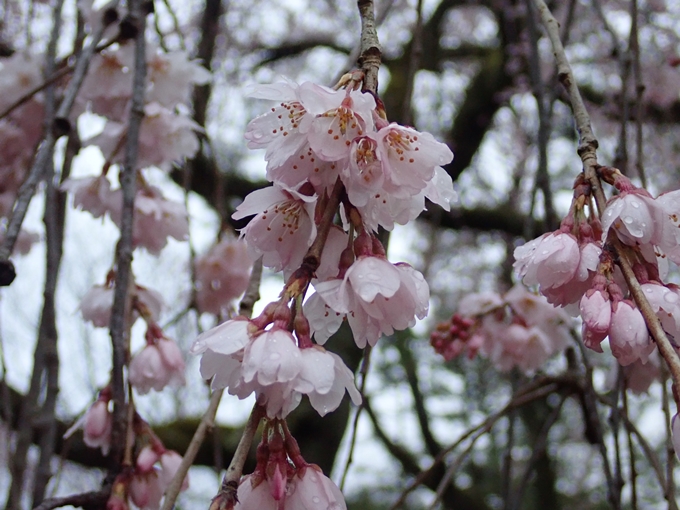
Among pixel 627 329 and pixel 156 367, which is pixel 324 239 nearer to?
pixel 627 329

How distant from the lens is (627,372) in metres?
1.12

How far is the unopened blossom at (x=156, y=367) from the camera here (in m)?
1.16

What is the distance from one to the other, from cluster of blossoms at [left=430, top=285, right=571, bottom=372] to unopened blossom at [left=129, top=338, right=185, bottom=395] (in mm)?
713

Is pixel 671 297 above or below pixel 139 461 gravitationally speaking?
above

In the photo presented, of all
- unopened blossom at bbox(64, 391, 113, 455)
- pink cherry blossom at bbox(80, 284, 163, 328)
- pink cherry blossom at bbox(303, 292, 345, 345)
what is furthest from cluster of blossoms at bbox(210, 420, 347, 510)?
pink cherry blossom at bbox(80, 284, 163, 328)

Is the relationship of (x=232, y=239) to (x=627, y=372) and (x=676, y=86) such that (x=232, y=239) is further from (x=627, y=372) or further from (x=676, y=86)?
(x=676, y=86)

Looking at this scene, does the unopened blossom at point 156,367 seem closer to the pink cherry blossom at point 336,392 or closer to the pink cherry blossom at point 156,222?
the pink cherry blossom at point 156,222

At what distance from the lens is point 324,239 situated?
1.88 feet

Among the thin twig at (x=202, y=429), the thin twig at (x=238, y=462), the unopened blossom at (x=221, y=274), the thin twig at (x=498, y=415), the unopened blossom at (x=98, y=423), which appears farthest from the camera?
the unopened blossom at (x=221, y=274)

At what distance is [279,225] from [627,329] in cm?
36

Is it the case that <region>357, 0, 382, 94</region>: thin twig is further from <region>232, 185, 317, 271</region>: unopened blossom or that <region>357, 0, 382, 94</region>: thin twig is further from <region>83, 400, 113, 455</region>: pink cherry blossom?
<region>83, 400, 113, 455</region>: pink cherry blossom

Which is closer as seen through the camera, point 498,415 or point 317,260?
point 317,260

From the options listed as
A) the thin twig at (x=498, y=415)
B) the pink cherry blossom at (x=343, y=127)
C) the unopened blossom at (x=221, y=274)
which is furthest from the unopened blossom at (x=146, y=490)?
the unopened blossom at (x=221, y=274)

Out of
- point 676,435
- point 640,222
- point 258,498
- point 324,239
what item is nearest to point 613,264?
point 640,222
